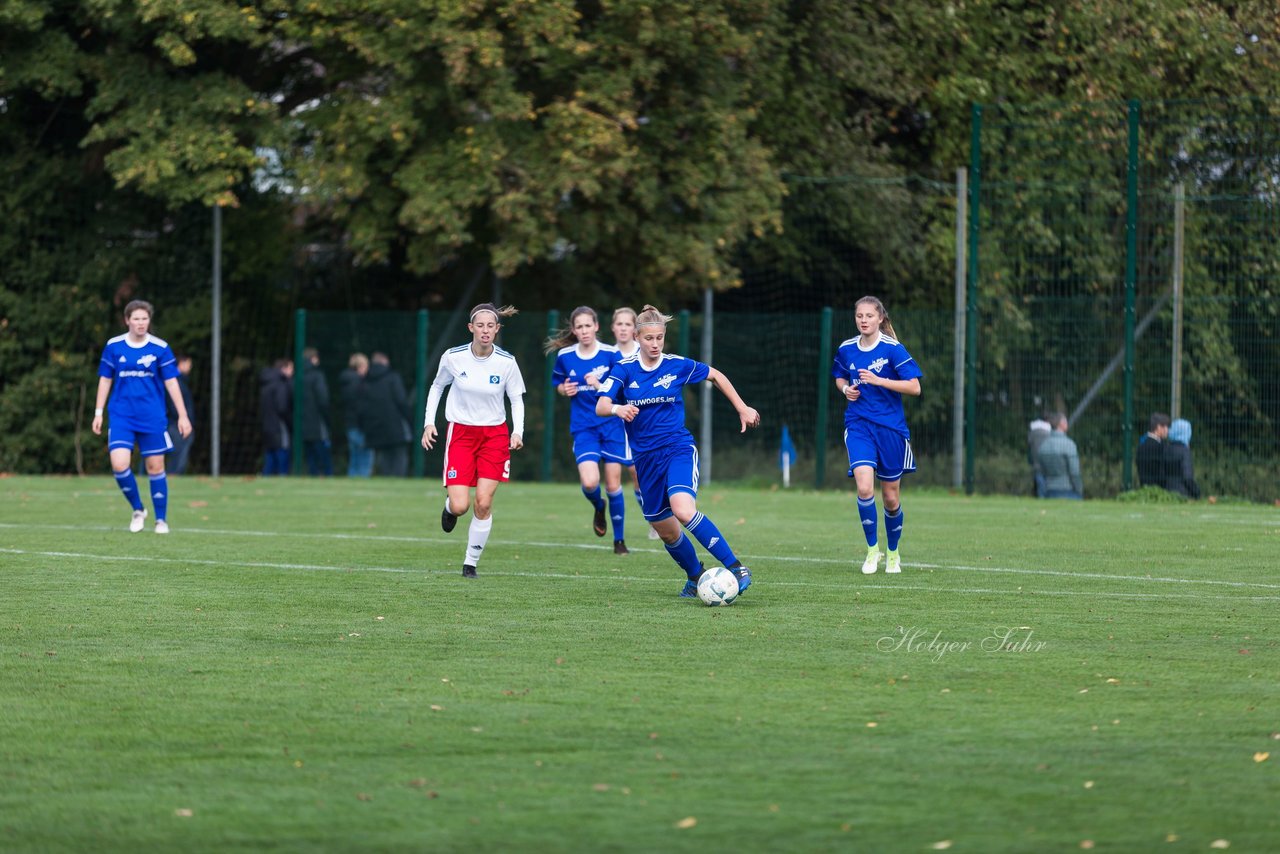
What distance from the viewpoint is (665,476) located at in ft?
35.3

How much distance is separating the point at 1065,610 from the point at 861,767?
4.68m

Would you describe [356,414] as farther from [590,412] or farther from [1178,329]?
[590,412]

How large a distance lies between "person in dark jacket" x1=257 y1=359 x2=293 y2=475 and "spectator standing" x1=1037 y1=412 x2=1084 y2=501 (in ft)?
39.1

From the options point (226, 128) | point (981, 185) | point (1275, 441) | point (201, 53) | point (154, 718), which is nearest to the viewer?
point (154, 718)

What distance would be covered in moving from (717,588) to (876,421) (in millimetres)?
2561

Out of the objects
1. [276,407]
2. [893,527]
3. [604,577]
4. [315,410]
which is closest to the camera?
[604,577]

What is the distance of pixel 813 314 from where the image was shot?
85.8 ft

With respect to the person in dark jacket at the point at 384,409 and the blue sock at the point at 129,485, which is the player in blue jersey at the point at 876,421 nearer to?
the blue sock at the point at 129,485

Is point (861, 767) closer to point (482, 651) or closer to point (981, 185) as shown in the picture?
point (482, 651)

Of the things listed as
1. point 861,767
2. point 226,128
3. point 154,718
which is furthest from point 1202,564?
point 226,128

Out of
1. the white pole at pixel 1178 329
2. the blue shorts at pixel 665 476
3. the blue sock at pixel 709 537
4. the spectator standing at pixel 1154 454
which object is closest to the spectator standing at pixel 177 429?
the spectator standing at pixel 1154 454

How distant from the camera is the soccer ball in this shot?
10375 millimetres

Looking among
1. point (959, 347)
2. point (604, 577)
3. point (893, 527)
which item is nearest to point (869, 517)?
point (893, 527)

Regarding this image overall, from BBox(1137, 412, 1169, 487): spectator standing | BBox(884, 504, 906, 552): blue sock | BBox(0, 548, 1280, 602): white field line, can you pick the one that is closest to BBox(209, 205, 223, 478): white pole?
BBox(0, 548, 1280, 602): white field line
